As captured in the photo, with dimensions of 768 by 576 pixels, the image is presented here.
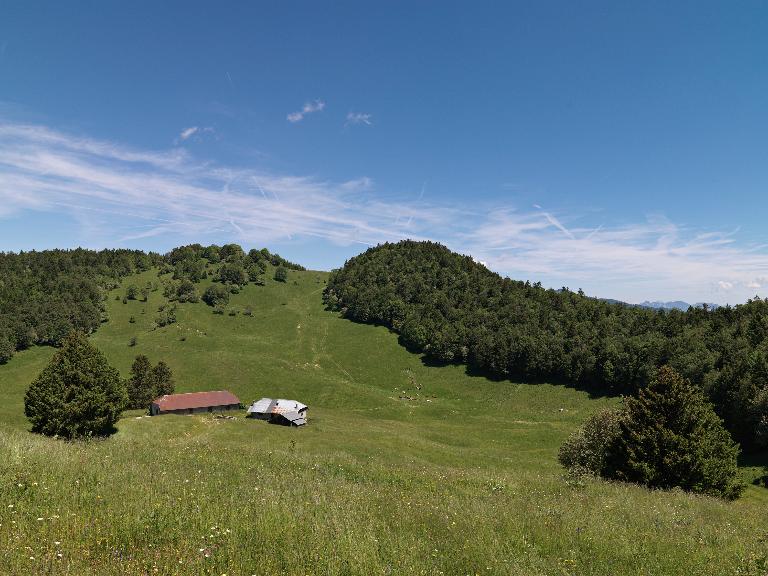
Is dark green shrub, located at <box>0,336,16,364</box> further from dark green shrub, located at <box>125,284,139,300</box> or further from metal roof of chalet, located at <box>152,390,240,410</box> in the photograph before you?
metal roof of chalet, located at <box>152,390,240,410</box>

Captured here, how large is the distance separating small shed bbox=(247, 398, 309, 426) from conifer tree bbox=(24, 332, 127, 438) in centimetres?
2926

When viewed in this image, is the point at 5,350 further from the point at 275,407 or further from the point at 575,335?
the point at 575,335

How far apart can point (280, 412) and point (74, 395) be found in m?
35.8

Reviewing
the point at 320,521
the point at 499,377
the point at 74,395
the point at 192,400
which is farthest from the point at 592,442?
the point at 499,377

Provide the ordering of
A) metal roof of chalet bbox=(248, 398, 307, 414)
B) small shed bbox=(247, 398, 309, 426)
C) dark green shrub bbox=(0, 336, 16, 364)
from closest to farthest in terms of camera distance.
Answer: small shed bbox=(247, 398, 309, 426)
metal roof of chalet bbox=(248, 398, 307, 414)
dark green shrub bbox=(0, 336, 16, 364)

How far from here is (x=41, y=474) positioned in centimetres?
1192

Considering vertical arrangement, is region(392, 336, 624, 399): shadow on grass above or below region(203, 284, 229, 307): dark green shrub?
below

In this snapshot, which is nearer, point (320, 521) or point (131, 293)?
point (320, 521)

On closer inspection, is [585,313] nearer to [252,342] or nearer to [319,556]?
[252,342]

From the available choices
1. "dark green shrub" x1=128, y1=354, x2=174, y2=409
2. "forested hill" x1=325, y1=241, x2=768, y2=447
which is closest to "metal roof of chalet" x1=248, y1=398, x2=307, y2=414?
"dark green shrub" x1=128, y1=354, x2=174, y2=409

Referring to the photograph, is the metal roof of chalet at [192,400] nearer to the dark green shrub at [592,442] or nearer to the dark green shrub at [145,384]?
the dark green shrub at [145,384]

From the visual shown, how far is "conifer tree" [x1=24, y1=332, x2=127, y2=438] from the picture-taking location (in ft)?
154

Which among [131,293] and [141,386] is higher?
[131,293]

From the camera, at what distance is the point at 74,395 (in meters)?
48.3
